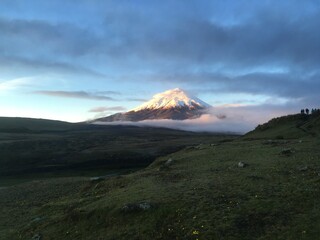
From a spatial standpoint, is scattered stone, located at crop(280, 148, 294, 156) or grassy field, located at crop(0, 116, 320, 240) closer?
grassy field, located at crop(0, 116, 320, 240)

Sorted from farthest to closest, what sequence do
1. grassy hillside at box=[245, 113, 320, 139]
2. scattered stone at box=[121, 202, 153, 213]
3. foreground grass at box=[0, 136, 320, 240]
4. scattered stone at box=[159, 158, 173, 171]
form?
grassy hillside at box=[245, 113, 320, 139] → scattered stone at box=[159, 158, 173, 171] → scattered stone at box=[121, 202, 153, 213] → foreground grass at box=[0, 136, 320, 240]

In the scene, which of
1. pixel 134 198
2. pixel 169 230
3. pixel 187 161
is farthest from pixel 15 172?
pixel 169 230

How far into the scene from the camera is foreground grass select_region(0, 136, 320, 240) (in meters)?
27.5

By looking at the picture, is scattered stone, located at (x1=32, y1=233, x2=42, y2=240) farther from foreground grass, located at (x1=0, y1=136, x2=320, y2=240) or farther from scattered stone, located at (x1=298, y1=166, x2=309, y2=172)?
scattered stone, located at (x1=298, y1=166, x2=309, y2=172)

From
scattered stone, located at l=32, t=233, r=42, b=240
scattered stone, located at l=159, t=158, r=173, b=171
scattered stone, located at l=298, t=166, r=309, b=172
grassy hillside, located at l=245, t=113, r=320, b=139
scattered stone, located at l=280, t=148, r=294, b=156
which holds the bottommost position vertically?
scattered stone, located at l=32, t=233, r=42, b=240

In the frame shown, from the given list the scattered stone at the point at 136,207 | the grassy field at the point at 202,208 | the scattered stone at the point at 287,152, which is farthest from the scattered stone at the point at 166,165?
the scattered stone at the point at 136,207

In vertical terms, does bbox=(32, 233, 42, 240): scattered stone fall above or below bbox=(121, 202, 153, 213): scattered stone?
below

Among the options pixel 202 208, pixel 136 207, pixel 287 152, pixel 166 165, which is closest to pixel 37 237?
pixel 136 207

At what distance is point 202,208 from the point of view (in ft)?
104

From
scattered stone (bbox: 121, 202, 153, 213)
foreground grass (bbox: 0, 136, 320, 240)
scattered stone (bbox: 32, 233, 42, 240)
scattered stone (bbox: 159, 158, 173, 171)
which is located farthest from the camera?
scattered stone (bbox: 159, 158, 173, 171)

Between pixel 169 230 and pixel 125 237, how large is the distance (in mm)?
3570

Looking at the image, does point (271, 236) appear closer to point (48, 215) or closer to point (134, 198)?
point (134, 198)

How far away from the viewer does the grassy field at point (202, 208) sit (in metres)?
27.6

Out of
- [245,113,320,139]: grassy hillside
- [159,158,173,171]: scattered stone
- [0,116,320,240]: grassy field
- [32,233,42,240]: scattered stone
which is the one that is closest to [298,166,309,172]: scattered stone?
[0,116,320,240]: grassy field
